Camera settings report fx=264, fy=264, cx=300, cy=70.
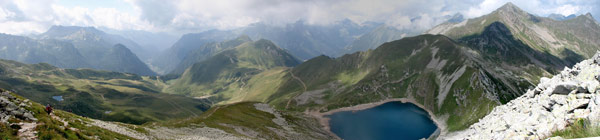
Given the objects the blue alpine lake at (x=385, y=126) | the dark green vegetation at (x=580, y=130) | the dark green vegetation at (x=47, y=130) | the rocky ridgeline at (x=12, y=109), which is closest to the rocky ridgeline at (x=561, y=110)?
the dark green vegetation at (x=580, y=130)

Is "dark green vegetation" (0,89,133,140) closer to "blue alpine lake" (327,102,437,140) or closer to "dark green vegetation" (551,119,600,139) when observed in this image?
"dark green vegetation" (551,119,600,139)

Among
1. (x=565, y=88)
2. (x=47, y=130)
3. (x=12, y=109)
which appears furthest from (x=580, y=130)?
(x=12, y=109)

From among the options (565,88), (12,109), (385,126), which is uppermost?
(12,109)

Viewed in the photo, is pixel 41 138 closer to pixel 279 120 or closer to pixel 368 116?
pixel 279 120

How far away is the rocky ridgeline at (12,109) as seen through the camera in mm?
26303

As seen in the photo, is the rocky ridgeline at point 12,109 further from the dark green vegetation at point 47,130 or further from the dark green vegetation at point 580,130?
the dark green vegetation at point 580,130

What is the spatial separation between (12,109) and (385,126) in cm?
16438

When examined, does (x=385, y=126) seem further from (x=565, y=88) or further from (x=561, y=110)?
(x=561, y=110)

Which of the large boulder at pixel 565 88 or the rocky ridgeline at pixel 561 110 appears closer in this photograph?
the rocky ridgeline at pixel 561 110

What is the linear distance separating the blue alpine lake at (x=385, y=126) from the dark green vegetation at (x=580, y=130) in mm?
137829

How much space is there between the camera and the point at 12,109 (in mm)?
27625

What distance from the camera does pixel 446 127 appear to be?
157 meters

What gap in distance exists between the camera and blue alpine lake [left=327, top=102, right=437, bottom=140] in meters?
148

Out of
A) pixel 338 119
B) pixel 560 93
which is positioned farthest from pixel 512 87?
pixel 560 93
